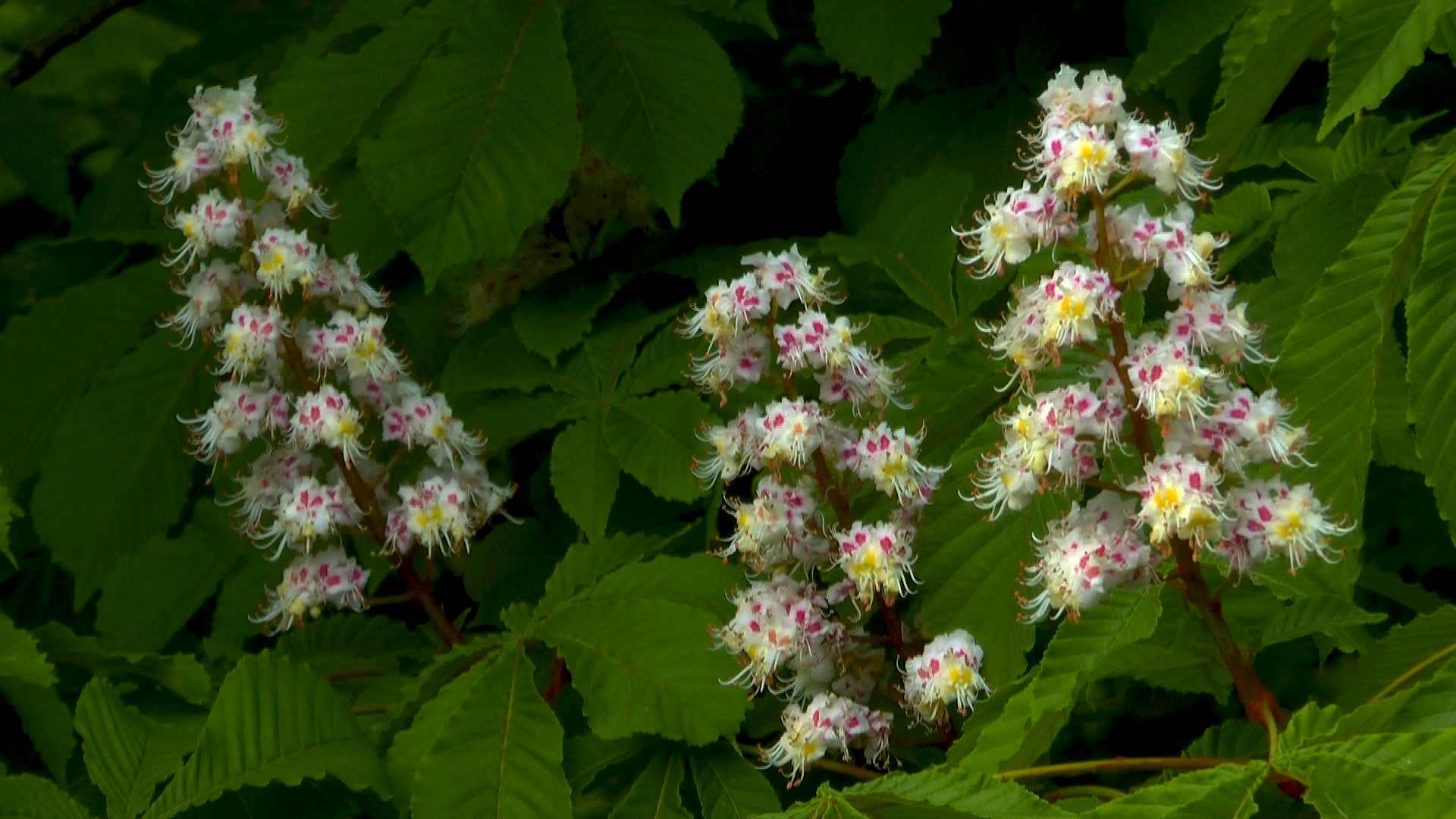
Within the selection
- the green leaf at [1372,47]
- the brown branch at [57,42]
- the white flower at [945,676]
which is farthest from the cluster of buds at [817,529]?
the brown branch at [57,42]

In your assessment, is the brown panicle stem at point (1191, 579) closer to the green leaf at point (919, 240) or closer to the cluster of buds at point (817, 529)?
the cluster of buds at point (817, 529)

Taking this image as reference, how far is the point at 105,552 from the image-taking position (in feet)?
5.75

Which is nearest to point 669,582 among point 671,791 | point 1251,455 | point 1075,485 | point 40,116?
point 671,791

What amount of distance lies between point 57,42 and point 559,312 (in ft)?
3.47

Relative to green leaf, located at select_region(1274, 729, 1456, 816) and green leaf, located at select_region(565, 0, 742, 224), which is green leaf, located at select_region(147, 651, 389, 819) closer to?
green leaf, located at select_region(565, 0, 742, 224)

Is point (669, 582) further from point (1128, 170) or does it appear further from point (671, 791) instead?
point (1128, 170)

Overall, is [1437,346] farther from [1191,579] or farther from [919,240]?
[919,240]

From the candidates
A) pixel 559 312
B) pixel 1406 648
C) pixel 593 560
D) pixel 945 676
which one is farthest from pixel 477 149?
pixel 1406 648

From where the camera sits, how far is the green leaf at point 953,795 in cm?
102

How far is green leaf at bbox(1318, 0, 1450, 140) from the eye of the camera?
122cm

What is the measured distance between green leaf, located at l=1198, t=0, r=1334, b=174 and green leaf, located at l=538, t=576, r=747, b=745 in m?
0.63

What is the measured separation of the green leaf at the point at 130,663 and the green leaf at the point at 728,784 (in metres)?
0.53

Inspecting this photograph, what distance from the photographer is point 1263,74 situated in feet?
4.50

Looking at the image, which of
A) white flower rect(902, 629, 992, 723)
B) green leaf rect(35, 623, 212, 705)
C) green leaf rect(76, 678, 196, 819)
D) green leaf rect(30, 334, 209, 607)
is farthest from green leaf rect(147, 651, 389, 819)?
white flower rect(902, 629, 992, 723)
